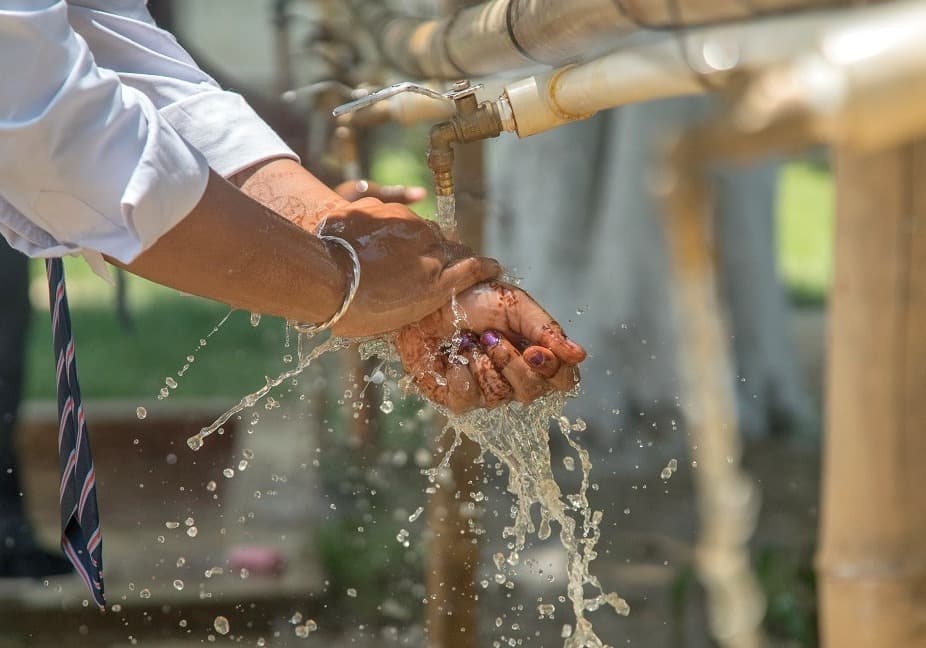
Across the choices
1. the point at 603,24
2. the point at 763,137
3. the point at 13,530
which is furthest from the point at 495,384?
the point at 13,530

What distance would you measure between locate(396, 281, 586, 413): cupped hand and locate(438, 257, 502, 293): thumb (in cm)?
1

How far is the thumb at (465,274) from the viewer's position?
1.80 meters

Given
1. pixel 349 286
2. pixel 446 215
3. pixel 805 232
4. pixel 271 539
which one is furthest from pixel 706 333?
pixel 805 232

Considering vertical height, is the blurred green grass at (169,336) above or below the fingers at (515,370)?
below

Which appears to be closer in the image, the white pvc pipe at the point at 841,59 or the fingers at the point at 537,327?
the white pvc pipe at the point at 841,59

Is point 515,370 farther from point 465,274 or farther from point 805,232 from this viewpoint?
point 805,232

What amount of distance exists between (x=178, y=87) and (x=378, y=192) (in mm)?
407

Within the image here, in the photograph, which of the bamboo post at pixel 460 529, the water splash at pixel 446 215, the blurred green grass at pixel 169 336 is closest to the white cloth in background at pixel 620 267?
the blurred green grass at pixel 169 336

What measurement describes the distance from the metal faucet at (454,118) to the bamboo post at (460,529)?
0.89 meters

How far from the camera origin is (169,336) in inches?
276

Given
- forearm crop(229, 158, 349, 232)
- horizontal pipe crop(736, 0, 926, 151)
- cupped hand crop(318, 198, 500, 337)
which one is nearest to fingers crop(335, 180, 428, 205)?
forearm crop(229, 158, 349, 232)

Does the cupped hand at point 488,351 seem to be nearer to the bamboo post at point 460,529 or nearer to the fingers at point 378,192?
the fingers at point 378,192

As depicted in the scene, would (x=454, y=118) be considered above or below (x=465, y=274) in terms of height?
above

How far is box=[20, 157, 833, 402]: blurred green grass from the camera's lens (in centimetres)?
612
